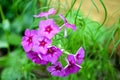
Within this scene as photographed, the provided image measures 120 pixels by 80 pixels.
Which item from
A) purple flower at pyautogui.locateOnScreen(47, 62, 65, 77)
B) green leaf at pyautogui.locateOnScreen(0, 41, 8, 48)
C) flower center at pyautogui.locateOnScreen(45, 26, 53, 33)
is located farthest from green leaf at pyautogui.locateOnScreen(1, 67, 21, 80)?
flower center at pyautogui.locateOnScreen(45, 26, 53, 33)

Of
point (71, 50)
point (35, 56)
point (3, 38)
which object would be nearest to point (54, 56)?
point (35, 56)

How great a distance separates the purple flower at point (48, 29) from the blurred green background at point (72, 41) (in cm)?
8

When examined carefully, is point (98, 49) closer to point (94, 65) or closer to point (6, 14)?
point (94, 65)

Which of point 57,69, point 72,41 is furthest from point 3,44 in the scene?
point 57,69

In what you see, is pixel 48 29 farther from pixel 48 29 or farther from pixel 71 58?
pixel 71 58

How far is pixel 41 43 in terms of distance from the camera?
1.58 meters

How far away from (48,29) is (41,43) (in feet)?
0.19

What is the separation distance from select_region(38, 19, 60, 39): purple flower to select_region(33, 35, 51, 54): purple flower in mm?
16

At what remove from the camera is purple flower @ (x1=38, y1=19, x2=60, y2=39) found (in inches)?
63.1

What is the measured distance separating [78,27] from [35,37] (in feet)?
1.15

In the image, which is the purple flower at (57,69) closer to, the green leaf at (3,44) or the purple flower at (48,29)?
the purple flower at (48,29)

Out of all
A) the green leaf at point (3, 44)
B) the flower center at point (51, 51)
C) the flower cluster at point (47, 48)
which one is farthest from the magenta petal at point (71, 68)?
the green leaf at point (3, 44)

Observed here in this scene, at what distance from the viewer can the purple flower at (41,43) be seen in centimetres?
159

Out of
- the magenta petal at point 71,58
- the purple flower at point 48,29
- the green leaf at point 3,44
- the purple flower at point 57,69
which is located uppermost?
the purple flower at point 48,29
